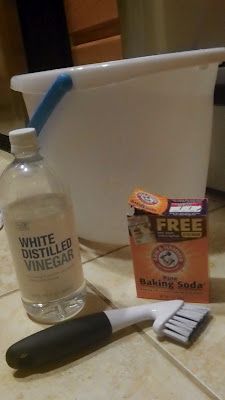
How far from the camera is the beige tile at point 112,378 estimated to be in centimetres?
31

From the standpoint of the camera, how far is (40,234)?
369 millimetres

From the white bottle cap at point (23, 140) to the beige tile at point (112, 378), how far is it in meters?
0.20

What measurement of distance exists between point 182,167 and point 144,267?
18 centimetres

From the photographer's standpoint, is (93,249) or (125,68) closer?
(125,68)

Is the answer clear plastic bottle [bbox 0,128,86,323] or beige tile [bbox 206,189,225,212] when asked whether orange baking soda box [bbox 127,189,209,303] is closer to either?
clear plastic bottle [bbox 0,128,86,323]

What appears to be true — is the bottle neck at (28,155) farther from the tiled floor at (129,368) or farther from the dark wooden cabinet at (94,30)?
the dark wooden cabinet at (94,30)

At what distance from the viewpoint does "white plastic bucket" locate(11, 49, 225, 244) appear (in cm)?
44

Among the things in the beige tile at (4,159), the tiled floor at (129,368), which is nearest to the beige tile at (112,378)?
the tiled floor at (129,368)

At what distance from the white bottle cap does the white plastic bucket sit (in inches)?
4.4

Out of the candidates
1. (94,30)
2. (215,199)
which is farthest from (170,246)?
(94,30)

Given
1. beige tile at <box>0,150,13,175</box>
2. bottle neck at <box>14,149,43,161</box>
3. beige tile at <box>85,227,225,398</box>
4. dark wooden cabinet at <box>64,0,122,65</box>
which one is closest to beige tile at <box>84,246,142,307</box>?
beige tile at <box>85,227,225,398</box>

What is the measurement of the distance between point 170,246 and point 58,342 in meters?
0.15

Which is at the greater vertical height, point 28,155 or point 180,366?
point 28,155

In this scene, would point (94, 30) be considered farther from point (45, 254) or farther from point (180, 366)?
point (180, 366)
